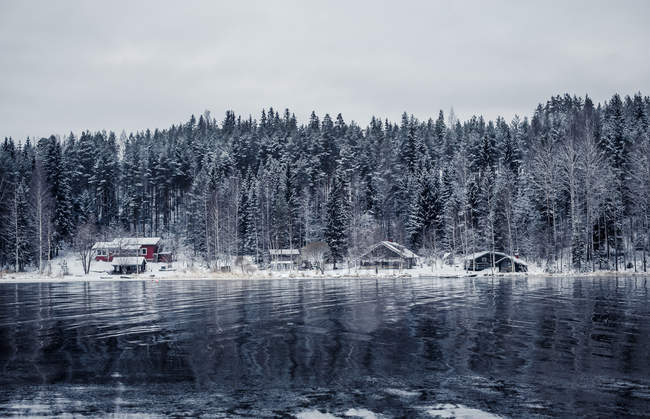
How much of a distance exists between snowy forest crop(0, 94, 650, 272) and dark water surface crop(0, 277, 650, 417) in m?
48.1

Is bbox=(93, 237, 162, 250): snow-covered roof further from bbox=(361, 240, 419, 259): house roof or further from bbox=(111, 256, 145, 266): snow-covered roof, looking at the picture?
bbox=(361, 240, 419, 259): house roof

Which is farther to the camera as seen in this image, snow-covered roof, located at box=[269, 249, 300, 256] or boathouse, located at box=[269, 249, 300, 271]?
snow-covered roof, located at box=[269, 249, 300, 256]

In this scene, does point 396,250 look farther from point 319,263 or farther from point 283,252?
point 283,252

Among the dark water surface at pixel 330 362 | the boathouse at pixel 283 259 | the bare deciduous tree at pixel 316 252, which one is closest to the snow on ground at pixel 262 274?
the bare deciduous tree at pixel 316 252

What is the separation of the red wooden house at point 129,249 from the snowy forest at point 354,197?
11.0 ft

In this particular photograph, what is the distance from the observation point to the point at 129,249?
85.9 meters

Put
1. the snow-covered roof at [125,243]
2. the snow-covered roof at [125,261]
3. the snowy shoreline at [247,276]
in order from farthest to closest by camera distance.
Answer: the snow-covered roof at [125,243], the snow-covered roof at [125,261], the snowy shoreline at [247,276]

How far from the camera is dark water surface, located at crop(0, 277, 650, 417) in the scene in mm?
10305

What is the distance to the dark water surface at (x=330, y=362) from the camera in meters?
10.3

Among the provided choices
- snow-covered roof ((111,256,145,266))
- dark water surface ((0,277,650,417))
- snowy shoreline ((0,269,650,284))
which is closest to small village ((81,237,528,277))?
snow-covered roof ((111,256,145,266))

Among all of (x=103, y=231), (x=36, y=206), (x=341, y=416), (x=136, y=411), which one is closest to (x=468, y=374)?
(x=341, y=416)

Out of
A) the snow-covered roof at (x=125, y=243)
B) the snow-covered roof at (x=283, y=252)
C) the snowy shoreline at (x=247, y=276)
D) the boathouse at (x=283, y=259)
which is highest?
the snow-covered roof at (x=125, y=243)

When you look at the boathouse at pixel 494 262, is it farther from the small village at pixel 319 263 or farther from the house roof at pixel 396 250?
the house roof at pixel 396 250


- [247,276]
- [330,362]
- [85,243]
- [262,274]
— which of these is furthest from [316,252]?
[330,362]
